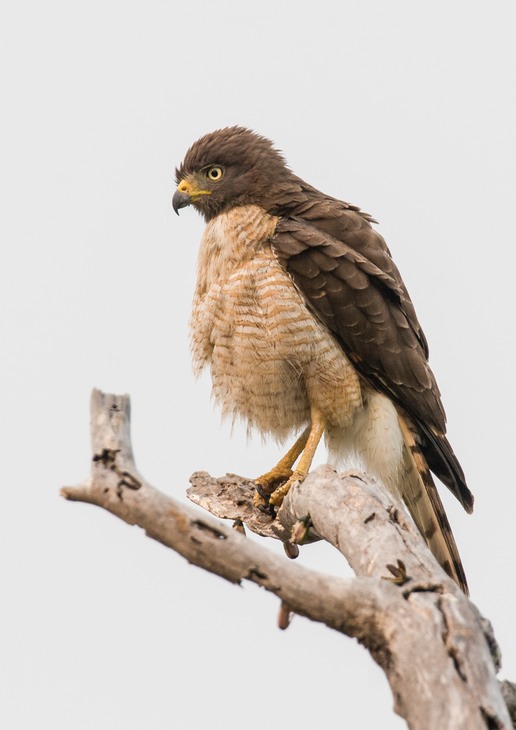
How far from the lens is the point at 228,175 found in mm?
6988

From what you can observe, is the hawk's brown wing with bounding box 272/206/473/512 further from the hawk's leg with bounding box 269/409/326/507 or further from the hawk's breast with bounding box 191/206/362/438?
the hawk's leg with bounding box 269/409/326/507

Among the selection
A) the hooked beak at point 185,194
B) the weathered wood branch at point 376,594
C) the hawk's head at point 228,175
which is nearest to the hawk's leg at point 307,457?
the hawk's head at point 228,175

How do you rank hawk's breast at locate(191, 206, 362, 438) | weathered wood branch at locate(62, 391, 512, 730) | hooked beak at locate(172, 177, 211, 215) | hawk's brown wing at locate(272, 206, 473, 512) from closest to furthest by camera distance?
1. weathered wood branch at locate(62, 391, 512, 730)
2. hawk's breast at locate(191, 206, 362, 438)
3. hawk's brown wing at locate(272, 206, 473, 512)
4. hooked beak at locate(172, 177, 211, 215)

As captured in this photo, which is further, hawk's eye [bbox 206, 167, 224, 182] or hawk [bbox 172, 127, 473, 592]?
hawk's eye [bbox 206, 167, 224, 182]

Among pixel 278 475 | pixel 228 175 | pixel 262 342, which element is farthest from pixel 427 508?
pixel 228 175

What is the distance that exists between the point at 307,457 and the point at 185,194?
7.27ft

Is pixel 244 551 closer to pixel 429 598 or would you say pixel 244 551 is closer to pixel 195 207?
pixel 429 598

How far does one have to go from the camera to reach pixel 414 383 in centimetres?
647

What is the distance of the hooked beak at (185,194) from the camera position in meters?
7.03

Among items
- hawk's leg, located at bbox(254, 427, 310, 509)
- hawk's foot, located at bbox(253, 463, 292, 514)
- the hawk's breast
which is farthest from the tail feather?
hawk's foot, located at bbox(253, 463, 292, 514)

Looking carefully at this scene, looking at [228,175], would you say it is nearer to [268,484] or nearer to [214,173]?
[214,173]

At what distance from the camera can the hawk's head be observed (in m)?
6.86

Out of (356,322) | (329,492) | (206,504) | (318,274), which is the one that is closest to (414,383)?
(356,322)

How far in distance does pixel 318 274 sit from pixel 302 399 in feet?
2.77
